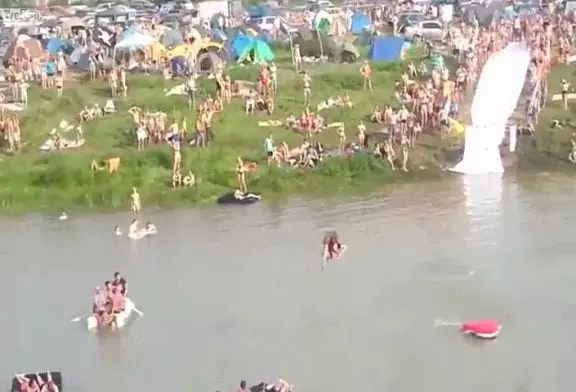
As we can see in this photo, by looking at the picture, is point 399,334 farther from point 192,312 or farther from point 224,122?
point 224,122

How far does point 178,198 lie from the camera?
31078 mm

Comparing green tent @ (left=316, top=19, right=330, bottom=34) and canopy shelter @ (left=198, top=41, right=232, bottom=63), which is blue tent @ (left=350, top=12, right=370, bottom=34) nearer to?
green tent @ (left=316, top=19, right=330, bottom=34)

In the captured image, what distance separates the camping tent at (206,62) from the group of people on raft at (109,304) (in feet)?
70.9

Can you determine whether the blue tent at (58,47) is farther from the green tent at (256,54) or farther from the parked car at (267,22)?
the parked car at (267,22)

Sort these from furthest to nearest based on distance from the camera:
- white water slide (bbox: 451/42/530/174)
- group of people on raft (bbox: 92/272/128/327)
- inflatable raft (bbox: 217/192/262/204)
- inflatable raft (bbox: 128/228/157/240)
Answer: white water slide (bbox: 451/42/530/174)
inflatable raft (bbox: 217/192/262/204)
inflatable raft (bbox: 128/228/157/240)
group of people on raft (bbox: 92/272/128/327)

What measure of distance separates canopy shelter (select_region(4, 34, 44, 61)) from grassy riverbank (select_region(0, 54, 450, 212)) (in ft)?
24.9

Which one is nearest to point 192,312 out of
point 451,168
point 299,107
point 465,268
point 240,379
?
point 240,379

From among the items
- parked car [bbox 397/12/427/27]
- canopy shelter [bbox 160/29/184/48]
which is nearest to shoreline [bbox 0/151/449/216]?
canopy shelter [bbox 160/29/184/48]

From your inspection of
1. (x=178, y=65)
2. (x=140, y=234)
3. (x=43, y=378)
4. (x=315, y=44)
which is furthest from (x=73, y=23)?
(x=43, y=378)

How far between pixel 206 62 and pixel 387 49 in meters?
6.52

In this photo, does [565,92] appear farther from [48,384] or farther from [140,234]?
[48,384]

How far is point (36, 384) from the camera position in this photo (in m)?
18.3

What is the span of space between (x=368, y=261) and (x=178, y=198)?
300 inches

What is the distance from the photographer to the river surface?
19.2m
